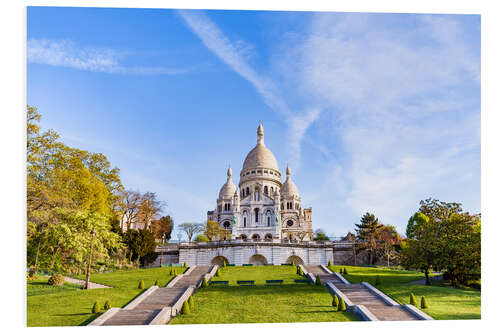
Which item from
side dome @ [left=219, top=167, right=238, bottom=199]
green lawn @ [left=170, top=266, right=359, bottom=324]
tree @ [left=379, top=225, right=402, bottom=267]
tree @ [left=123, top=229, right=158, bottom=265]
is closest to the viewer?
green lawn @ [left=170, top=266, right=359, bottom=324]

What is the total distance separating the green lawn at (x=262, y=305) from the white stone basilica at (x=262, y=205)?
3893 centimetres

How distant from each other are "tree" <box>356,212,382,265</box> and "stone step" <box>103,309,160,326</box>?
27907mm

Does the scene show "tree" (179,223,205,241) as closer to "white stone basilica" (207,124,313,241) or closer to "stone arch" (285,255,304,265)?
"white stone basilica" (207,124,313,241)

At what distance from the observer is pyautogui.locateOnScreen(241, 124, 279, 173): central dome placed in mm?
77938

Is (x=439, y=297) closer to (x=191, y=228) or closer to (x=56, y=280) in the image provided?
(x=56, y=280)

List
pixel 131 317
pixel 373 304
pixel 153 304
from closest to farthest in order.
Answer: pixel 131 317
pixel 373 304
pixel 153 304

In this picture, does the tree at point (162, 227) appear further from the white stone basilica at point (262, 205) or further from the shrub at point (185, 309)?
the shrub at point (185, 309)

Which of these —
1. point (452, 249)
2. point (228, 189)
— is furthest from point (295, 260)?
point (228, 189)

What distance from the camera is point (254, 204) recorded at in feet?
227

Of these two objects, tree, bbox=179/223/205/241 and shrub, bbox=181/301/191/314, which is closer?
shrub, bbox=181/301/191/314

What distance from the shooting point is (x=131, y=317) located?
668 inches

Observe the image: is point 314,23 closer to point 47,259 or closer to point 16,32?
point 16,32

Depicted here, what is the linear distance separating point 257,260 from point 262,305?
67.7 feet

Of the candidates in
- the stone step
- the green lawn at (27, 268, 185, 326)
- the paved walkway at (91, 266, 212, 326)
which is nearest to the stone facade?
the paved walkway at (91, 266, 212, 326)
